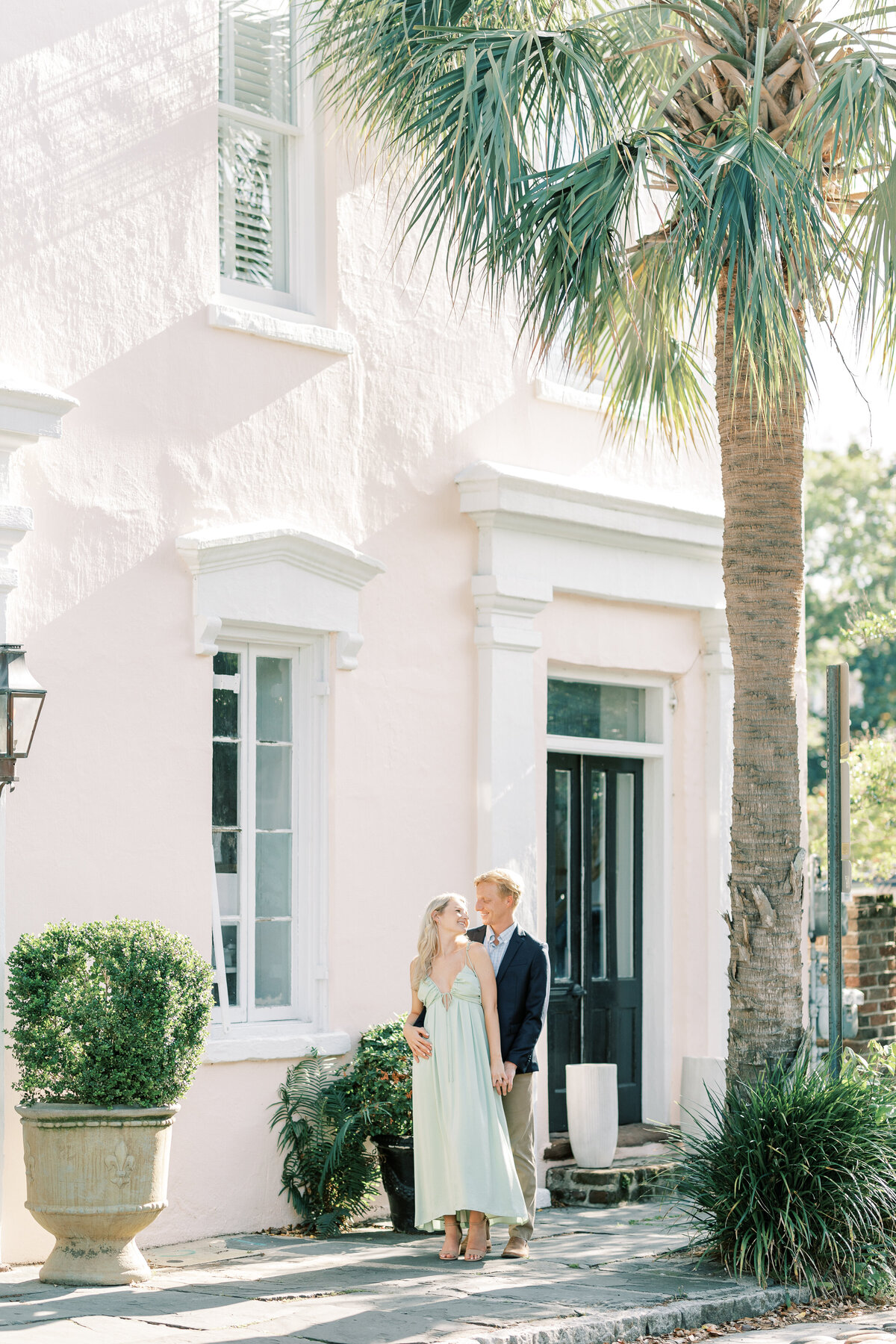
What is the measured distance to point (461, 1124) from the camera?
322 inches

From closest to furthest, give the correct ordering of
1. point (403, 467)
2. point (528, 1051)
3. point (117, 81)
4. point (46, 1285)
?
point (46, 1285) → point (528, 1051) → point (117, 81) → point (403, 467)

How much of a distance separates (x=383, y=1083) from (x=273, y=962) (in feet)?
3.06

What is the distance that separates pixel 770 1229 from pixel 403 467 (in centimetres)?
475

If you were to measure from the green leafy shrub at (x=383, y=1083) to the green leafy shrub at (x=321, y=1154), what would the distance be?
52mm

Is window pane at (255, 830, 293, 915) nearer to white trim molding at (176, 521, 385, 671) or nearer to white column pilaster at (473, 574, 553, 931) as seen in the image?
white trim molding at (176, 521, 385, 671)

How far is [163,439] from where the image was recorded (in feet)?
30.6

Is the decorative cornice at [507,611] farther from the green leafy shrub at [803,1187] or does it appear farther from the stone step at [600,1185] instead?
the green leafy shrub at [803,1187]

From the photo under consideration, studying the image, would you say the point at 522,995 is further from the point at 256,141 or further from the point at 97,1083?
the point at 256,141

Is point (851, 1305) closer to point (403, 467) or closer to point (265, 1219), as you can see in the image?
point (265, 1219)

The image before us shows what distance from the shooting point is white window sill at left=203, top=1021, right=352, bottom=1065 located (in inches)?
363

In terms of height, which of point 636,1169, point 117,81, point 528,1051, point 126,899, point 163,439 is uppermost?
point 117,81

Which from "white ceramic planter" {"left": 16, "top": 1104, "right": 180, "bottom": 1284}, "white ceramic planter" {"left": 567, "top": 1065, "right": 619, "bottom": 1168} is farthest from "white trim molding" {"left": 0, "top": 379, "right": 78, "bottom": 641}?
"white ceramic planter" {"left": 567, "top": 1065, "right": 619, "bottom": 1168}

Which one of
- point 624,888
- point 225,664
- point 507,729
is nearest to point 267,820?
point 225,664

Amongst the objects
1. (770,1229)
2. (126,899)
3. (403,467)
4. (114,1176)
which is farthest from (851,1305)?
(403,467)
